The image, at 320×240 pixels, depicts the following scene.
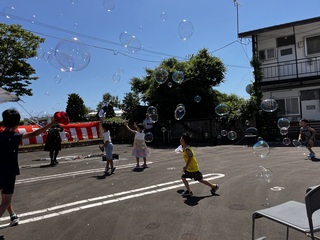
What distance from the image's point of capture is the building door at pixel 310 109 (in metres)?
18.8

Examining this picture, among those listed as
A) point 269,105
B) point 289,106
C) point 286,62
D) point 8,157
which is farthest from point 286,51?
point 8,157

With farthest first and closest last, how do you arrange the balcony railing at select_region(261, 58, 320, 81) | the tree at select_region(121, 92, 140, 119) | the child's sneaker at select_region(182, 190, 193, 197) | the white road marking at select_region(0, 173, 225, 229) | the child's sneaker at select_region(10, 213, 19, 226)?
1. the tree at select_region(121, 92, 140, 119)
2. the balcony railing at select_region(261, 58, 320, 81)
3. the child's sneaker at select_region(182, 190, 193, 197)
4. the white road marking at select_region(0, 173, 225, 229)
5. the child's sneaker at select_region(10, 213, 19, 226)

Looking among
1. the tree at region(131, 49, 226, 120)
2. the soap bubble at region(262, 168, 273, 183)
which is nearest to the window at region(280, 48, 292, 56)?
the tree at region(131, 49, 226, 120)

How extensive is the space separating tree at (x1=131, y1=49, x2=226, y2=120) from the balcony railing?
329 cm

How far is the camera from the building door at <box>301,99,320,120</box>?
18.8 meters

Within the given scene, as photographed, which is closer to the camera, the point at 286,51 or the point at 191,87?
the point at 286,51

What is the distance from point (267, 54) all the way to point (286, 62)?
4.94 feet

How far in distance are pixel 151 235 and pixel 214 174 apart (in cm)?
461

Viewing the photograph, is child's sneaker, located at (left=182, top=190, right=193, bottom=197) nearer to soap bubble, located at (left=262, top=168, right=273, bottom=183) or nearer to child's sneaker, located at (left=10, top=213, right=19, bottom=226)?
soap bubble, located at (left=262, top=168, right=273, bottom=183)

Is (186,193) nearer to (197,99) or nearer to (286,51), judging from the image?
(197,99)

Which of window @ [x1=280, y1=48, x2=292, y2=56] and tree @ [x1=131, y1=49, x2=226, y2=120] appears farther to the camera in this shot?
tree @ [x1=131, y1=49, x2=226, y2=120]

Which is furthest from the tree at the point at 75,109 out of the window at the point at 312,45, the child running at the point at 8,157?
the child running at the point at 8,157

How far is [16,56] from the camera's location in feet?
69.4

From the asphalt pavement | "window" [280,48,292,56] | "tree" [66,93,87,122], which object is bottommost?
the asphalt pavement
